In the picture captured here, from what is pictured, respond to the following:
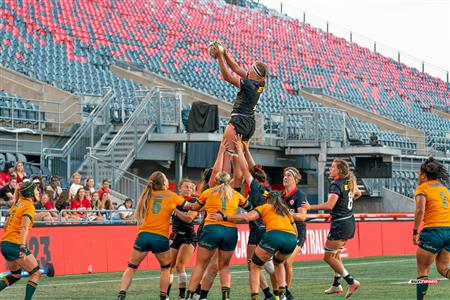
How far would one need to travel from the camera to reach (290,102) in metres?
43.8

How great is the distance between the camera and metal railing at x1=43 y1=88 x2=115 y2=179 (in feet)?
93.5

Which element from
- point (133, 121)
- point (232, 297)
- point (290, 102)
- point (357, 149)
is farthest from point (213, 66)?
point (232, 297)

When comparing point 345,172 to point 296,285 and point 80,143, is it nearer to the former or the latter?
point 296,285

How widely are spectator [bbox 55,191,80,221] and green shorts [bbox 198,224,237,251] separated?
904 centimetres

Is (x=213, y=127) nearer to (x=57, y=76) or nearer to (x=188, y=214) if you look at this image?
(x=57, y=76)

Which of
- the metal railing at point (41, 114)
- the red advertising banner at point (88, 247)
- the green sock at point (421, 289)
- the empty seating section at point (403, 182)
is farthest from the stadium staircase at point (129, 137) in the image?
the green sock at point (421, 289)

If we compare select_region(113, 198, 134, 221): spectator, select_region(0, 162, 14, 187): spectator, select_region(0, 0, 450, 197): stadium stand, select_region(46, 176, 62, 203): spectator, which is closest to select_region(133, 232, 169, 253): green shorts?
select_region(0, 162, 14, 187): spectator

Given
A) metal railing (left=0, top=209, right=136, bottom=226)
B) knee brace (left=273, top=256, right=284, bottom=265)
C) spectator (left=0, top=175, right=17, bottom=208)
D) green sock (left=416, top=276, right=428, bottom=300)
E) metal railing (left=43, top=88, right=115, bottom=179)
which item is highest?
metal railing (left=43, top=88, right=115, bottom=179)

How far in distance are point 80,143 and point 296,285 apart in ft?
43.8

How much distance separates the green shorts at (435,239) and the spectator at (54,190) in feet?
38.7

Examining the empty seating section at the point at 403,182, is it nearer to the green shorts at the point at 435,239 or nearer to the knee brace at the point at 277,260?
the knee brace at the point at 277,260

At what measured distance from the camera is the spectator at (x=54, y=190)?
23000mm

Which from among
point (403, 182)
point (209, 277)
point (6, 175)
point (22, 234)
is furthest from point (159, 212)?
point (403, 182)

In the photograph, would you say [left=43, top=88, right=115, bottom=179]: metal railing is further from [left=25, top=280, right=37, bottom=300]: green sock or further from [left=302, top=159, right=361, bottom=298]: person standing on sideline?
[left=25, top=280, right=37, bottom=300]: green sock
